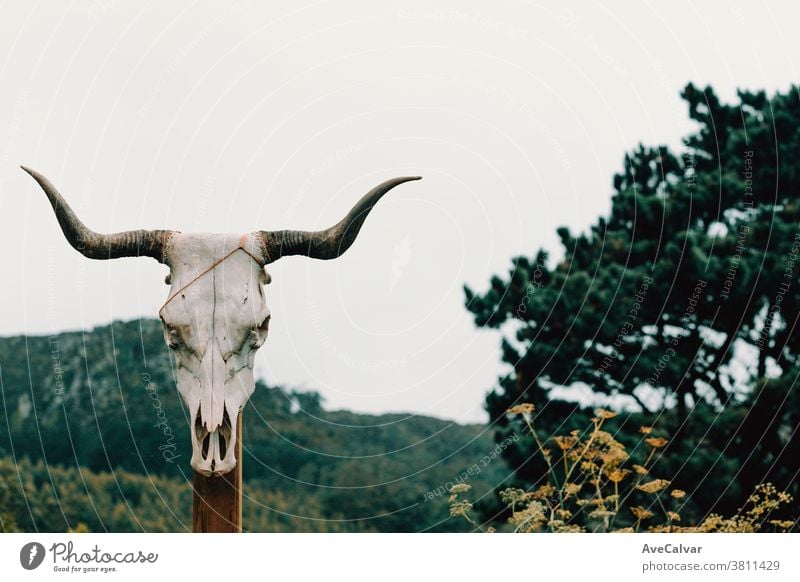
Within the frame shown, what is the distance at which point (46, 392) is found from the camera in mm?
35031

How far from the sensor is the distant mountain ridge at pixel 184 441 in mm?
32156

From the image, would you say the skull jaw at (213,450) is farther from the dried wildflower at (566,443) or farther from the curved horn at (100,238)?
the dried wildflower at (566,443)

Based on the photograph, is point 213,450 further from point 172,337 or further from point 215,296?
point 215,296

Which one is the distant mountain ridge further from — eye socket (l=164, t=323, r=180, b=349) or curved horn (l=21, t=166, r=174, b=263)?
eye socket (l=164, t=323, r=180, b=349)

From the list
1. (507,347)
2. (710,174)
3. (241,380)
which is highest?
(710,174)

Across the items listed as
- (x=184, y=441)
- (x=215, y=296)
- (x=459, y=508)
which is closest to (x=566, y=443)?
(x=459, y=508)

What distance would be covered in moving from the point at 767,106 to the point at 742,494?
24.5ft

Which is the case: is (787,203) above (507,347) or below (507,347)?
above

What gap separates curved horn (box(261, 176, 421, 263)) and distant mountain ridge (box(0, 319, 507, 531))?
23.3m

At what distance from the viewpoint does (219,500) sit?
24.9ft

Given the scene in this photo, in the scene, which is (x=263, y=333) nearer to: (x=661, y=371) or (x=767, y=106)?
(x=661, y=371)
